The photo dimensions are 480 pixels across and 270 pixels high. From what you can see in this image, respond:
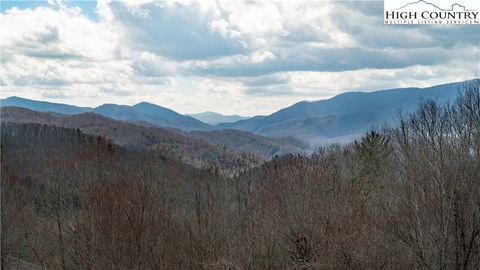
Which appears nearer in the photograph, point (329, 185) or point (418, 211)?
point (418, 211)

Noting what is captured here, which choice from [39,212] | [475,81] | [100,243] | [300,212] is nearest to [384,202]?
[300,212]

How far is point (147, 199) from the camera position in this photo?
18.2m

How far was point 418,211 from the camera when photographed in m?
18.3

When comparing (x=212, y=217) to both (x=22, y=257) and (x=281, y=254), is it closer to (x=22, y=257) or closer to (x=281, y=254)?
(x=281, y=254)

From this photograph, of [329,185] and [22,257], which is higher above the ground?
[329,185]

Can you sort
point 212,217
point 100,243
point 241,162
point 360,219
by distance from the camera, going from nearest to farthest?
point 100,243 → point 212,217 → point 360,219 → point 241,162

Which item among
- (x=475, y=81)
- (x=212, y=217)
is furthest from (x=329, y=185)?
(x=475, y=81)

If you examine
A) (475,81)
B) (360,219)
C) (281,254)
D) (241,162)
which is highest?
(475,81)

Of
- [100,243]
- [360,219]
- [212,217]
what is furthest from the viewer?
[360,219]

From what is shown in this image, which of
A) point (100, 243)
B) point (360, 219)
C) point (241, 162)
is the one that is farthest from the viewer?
point (241, 162)

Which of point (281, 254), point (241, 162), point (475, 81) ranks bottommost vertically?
point (281, 254)

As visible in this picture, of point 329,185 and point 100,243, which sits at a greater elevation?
point 329,185

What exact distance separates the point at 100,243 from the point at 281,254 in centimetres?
683

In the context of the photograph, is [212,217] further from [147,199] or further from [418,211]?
[418,211]
